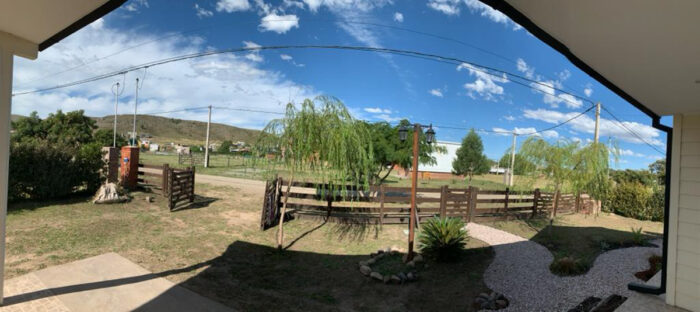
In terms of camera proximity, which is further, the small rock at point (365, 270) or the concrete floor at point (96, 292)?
the small rock at point (365, 270)

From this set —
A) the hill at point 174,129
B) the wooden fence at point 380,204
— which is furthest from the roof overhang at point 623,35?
the hill at point 174,129

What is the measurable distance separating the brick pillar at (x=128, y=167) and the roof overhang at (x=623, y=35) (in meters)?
12.6

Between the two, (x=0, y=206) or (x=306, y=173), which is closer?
(x=0, y=206)

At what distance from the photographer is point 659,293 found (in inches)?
160

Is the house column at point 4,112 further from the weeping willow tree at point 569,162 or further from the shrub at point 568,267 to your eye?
the weeping willow tree at point 569,162

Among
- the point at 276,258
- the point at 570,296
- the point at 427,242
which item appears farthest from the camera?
the point at 427,242

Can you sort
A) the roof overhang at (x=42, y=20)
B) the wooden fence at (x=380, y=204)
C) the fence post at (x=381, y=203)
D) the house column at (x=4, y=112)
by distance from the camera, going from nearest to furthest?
the roof overhang at (x=42, y=20) → the house column at (x=4, y=112) → the wooden fence at (x=380, y=204) → the fence post at (x=381, y=203)

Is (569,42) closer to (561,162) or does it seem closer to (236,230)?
(236,230)

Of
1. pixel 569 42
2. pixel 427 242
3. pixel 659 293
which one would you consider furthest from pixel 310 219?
pixel 569 42

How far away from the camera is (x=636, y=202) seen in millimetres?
13734

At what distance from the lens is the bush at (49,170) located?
26.3ft

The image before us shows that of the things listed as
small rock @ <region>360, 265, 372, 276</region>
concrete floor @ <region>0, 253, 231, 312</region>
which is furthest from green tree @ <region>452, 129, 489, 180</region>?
concrete floor @ <region>0, 253, 231, 312</region>

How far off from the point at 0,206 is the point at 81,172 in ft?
26.3

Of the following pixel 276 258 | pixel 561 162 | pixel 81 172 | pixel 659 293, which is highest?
pixel 561 162
